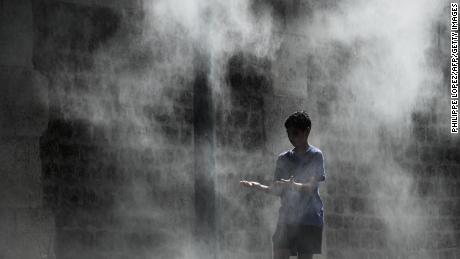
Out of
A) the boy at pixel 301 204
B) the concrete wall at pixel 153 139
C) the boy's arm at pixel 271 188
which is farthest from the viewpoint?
the concrete wall at pixel 153 139

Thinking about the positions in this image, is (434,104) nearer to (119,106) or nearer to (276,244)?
(119,106)

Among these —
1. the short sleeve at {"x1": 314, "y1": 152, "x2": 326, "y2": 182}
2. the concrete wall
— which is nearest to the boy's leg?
the short sleeve at {"x1": 314, "y1": 152, "x2": 326, "y2": 182}

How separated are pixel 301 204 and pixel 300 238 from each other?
0.78ft

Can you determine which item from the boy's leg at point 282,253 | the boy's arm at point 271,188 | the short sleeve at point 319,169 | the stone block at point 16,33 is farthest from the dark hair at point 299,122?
the stone block at point 16,33

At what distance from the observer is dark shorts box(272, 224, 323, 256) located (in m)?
7.50

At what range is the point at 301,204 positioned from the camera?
24.7 ft

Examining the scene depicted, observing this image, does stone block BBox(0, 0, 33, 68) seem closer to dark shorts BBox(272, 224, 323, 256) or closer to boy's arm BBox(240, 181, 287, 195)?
boy's arm BBox(240, 181, 287, 195)

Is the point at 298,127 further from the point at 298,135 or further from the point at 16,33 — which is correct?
the point at 16,33

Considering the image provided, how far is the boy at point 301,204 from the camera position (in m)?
7.49

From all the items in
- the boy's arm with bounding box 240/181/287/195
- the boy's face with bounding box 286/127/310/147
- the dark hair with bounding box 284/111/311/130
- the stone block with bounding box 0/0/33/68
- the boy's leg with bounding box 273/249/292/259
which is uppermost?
the stone block with bounding box 0/0/33/68

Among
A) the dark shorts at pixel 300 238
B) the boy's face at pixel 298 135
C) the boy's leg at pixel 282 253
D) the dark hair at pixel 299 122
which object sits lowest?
the boy's leg at pixel 282 253

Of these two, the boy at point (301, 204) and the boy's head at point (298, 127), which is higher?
the boy's head at point (298, 127)

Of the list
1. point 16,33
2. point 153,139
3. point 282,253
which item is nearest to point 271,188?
point 282,253

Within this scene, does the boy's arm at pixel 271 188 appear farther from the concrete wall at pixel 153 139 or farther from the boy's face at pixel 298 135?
the concrete wall at pixel 153 139
